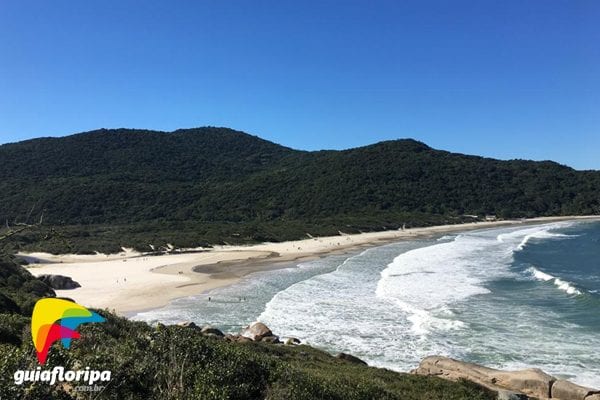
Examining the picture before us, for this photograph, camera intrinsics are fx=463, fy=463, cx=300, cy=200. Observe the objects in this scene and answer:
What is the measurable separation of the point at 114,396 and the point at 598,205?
13538 cm

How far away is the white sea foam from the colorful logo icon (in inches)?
1072

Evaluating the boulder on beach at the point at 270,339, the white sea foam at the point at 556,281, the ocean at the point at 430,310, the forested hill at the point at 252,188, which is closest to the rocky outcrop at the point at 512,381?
the ocean at the point at 430,310

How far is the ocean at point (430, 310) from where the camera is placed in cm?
1686

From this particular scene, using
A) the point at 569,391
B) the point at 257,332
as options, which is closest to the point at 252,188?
the point at 257,332

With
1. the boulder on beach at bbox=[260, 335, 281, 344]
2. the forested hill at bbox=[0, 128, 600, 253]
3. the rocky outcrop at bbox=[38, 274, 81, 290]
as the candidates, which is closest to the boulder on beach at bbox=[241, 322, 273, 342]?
the boulder on beach at bbox=[260, 335, 281, 344]

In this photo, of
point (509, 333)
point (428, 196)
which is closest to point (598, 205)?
point (428, 196)

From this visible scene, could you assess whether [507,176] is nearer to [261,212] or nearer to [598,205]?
[598,205]

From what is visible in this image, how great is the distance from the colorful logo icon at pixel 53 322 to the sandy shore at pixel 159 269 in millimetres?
18482

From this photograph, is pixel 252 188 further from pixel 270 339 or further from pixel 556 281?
pixel 270 339

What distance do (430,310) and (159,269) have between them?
24020 mm

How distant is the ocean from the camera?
1686 cm

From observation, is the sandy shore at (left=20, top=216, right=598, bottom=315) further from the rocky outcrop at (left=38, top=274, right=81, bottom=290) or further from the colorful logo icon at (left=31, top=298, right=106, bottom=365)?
the colorful logo icon at (left=31, top=298, right=106, bottom=365)

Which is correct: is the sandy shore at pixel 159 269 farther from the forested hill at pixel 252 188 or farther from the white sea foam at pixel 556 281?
the white sea foam at pixel 556 281

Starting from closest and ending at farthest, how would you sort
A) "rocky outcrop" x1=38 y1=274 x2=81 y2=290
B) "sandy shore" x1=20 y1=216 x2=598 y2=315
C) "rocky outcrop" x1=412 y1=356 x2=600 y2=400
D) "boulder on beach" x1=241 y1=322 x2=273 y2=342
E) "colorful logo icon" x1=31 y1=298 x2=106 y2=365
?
"colorful logo icon" x1=31 y1=298 x2=106 y2=365 → "rocky outcrop" x1=412 y1=356 x2=600 y2=400 → "boulder on beach" x1=241 y1=322 x2=273 y2=342 → "sandy shore" x1=20 y1=216 x2=598 y2=315 → "rocky outcrop" x1=38 y1=274 x2=81 y2=290
